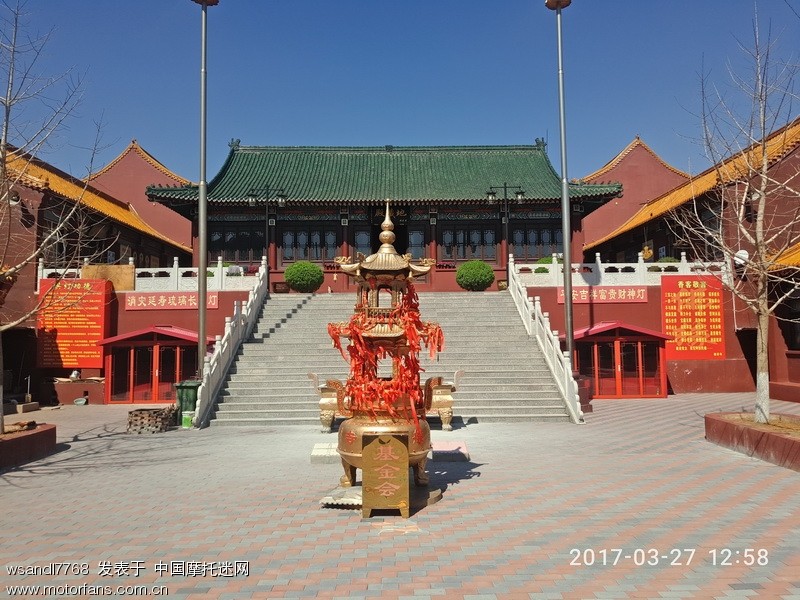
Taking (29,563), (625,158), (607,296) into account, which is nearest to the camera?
(29,563)

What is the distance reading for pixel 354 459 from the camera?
595 centimetres

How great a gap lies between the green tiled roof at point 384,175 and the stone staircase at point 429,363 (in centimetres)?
579

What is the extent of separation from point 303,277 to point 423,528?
1468 cm

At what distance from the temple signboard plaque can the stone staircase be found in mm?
5910

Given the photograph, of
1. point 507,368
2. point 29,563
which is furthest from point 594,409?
point 29,563

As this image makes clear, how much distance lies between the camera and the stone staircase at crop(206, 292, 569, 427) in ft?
38.3

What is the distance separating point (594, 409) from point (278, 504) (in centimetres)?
941

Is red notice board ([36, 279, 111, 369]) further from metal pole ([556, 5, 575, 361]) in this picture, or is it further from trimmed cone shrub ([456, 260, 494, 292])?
metal pole ([556, 5, 575, 361])

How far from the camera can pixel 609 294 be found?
16.8 m

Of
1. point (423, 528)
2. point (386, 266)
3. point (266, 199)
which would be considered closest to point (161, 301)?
point (266, 199)

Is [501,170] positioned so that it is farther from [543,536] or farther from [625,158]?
[543,536]

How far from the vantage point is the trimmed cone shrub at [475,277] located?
62.8 feet

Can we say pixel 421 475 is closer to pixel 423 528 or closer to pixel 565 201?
pixel 423 528

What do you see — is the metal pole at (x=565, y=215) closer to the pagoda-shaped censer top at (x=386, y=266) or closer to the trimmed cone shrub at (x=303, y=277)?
the pagoda-shaped censer top at (x=386, y=266)
